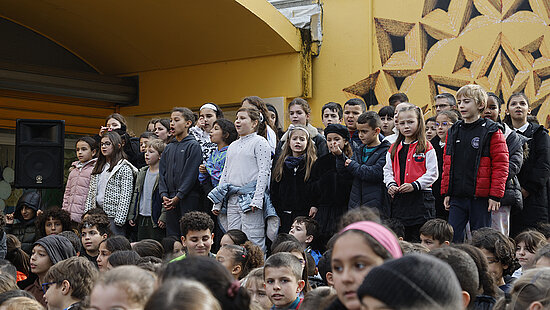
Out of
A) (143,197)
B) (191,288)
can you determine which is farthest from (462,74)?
(191,288)

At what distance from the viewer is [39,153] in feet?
29.5

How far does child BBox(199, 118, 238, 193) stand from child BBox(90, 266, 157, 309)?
495 centimetres

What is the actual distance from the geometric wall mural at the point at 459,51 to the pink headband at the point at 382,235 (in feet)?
24.1

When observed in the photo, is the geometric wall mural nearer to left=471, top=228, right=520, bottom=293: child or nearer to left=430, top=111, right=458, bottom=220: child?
left=430, top=111, right=458, bottom=220: child

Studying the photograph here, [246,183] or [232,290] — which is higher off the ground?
[246,183]

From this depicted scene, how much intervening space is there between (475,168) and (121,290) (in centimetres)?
441

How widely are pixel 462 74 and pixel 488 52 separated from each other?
450 mm

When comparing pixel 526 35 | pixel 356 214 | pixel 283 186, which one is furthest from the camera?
pixel 526 35

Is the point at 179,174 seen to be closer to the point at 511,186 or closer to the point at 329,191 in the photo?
the point at 329,191

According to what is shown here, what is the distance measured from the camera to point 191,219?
6148 millimetres

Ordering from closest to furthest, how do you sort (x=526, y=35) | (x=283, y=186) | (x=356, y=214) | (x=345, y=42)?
1. (x=356, y=214)
2. (x=283, y=186)
3. (x=526, y=35)
4. (x=345, y=42)

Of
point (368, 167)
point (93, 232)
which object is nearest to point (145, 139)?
point (93, 232)

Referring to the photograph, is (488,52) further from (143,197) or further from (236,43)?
(143,197)

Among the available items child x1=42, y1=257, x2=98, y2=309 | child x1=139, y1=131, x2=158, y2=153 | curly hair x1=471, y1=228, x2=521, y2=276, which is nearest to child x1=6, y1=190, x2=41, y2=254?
child x1=139, y1=131, x2=158, y2=153
